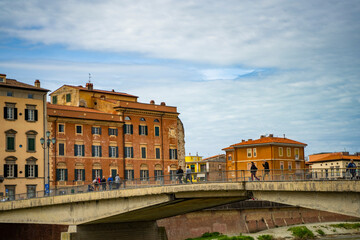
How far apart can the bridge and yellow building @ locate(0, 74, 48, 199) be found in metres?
14.8


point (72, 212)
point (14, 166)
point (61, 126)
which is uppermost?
point (61, 126)

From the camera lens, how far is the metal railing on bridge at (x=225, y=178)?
2591 centimetres

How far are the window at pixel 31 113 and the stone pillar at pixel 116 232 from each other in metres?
22.4

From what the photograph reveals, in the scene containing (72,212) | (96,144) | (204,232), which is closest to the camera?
(72,212)

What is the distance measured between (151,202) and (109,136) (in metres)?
33.4

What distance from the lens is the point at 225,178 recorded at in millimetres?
31625

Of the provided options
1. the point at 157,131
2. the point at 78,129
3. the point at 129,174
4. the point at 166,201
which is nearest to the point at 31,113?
the point at 78,129

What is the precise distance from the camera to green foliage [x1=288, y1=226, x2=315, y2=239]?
197 feet

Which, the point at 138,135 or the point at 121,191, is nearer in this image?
the point at 121,191

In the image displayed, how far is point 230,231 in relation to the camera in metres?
57.8

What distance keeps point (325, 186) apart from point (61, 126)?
41.8 meters

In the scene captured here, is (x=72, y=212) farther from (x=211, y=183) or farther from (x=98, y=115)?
(x=98, y=115)

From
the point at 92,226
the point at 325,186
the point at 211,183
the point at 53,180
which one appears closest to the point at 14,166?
the point at 53,180

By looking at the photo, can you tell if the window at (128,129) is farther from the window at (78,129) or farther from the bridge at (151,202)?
the bridge at (151,202)
